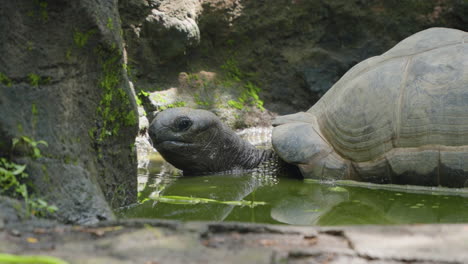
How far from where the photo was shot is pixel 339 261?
1.70 metres

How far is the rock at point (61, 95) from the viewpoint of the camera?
237 cm

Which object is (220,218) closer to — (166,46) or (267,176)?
(267,176)

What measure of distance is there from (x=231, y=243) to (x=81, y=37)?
4.82ft

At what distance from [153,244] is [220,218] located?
1266 mm

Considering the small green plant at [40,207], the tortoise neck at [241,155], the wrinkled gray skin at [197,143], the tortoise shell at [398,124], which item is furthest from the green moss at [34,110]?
the tortoise neck at [241,155]

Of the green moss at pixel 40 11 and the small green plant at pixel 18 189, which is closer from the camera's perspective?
the small green plant at pixel 18 189

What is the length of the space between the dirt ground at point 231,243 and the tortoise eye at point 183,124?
2.71 metres

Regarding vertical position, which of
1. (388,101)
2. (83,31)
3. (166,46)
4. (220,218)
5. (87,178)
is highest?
(166,46)

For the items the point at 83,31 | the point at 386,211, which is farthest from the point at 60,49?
the point at 386,211

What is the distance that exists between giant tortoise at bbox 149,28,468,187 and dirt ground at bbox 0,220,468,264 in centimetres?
200

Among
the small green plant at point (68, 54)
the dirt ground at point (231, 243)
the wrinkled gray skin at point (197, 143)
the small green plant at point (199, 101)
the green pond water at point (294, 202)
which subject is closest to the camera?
the dirt ground at point (231, 243)

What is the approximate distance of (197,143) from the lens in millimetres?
4855

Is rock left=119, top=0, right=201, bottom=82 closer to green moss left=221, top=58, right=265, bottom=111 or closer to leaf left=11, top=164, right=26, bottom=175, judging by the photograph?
green moss left=221, top=58, right=265, bottom=111

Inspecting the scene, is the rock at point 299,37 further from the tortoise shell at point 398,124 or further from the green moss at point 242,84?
the tortoise shell at point 398,124
